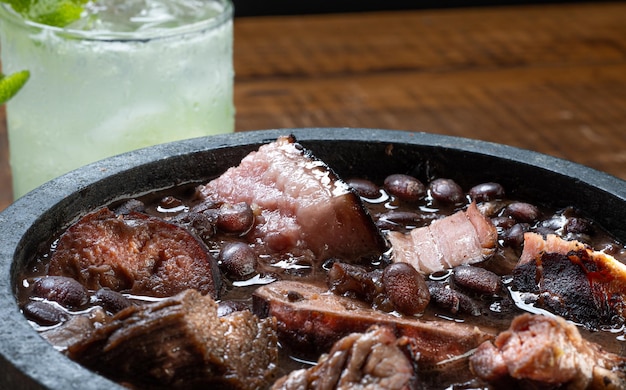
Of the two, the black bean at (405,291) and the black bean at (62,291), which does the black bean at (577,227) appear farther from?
the black bean at (62,291)

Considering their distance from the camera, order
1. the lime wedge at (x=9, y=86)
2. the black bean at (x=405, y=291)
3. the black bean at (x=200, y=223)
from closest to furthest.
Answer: the black bean at (x=405, y=291)
the black bean at (x=200, y=223)
the lime wedge at (x=9, y=86)

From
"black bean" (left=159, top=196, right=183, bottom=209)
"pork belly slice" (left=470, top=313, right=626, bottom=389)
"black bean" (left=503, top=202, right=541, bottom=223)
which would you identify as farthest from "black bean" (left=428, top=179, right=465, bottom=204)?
"pork belly slice" (left=470, top=313, right=626, bottom=389)

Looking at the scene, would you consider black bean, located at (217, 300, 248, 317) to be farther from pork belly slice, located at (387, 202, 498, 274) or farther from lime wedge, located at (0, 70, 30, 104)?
lime wedge, located at (0, 70, 30, 104)

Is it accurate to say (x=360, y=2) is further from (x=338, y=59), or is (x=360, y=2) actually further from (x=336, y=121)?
(x=336, y=121)

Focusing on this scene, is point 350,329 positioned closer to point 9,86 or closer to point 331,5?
point 9,86

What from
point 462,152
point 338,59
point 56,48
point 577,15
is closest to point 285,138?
point 462,152

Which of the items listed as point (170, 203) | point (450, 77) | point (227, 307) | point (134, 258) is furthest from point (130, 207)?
point (450, 77)

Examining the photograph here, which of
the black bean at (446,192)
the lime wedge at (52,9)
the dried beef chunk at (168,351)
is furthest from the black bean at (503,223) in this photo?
the lime wedge at (52,9)
